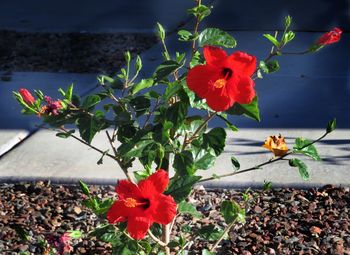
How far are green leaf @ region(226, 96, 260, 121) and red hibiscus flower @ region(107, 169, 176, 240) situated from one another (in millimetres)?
261

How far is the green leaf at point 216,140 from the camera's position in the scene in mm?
2064

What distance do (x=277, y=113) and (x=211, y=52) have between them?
2.67 metres

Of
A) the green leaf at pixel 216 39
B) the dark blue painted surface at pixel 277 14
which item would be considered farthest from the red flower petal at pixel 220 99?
the dark blue painted surface at pixel 277 14

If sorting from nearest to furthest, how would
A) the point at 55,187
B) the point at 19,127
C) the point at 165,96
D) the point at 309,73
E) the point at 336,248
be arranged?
the point at 165,96, the point at 336,248, the point at 55,187, the point at 19,127, the point at 309,73

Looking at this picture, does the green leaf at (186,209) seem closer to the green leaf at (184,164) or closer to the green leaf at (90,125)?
the green leaf at (184,164)

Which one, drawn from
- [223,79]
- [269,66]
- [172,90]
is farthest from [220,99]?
[269,66]

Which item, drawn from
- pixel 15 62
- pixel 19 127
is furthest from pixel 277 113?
pixel 15 62

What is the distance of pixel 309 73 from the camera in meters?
5.26

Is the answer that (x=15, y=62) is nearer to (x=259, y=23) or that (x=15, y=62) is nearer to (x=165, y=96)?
(x=259, y=23)

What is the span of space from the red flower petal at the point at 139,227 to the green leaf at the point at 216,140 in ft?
1.13

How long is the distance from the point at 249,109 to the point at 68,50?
4422mm

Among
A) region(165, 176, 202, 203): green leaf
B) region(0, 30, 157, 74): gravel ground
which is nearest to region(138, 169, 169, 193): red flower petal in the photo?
region(165, 176, 202, 203): green leaf

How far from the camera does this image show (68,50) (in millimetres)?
6133

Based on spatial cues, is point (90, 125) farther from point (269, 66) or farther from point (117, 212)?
point (269, 66)
